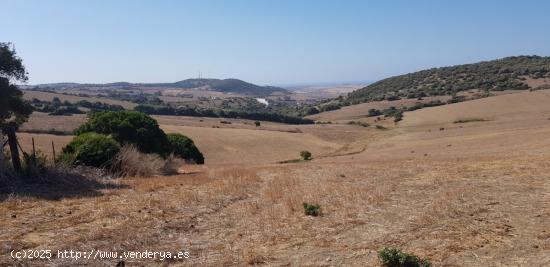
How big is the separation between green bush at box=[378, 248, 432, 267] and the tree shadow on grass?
8.71 m

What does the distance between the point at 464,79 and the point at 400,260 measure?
126 m

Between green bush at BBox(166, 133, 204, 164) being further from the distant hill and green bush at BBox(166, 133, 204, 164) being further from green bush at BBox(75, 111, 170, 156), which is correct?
the distant hill

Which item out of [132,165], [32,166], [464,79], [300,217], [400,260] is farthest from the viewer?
[464,79]

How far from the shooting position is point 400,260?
708 centimetres

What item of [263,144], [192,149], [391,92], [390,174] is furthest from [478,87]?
[390,174]

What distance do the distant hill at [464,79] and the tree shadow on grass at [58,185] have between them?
95.7 metres

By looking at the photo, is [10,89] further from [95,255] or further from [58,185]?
[95,255]

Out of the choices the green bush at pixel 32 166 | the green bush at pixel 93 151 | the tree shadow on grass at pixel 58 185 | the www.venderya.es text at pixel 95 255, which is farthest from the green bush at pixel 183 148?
the www.venderya.es text at pixel 95 255

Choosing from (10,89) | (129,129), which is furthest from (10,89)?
(129,129)

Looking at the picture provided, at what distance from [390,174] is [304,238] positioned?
10.5 meters

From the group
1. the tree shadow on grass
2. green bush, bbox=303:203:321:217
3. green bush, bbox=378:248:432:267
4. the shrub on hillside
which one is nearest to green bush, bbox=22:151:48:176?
the tree shadow on grass

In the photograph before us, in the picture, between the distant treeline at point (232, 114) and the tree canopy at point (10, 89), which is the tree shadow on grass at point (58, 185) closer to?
the tree canopy at point (10, 89)

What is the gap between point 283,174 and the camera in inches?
805

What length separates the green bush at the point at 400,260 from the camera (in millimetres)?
7078
